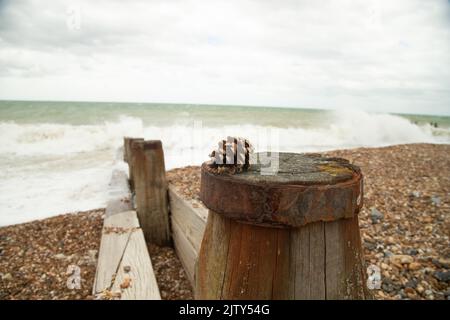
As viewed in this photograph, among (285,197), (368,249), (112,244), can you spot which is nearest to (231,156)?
(285,197)

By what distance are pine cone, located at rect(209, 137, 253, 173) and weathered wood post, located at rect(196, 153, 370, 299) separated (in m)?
0.05

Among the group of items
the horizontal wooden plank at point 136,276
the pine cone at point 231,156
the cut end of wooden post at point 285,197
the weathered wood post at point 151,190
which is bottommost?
the horizontal wooden plank at point 136,276

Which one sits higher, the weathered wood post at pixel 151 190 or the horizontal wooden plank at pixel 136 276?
the weathered wood post at pixel 151 190

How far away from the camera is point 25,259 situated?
398 centimetres

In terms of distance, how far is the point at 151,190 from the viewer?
3.86 m

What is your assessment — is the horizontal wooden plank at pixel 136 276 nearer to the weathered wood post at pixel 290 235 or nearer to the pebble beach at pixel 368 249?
the pebble beach at pixel 368 249

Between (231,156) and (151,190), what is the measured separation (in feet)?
9.79

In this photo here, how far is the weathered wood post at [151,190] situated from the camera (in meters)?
3.80

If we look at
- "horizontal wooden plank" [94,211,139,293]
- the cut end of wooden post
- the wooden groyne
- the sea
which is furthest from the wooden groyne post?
the cut end of wooden post

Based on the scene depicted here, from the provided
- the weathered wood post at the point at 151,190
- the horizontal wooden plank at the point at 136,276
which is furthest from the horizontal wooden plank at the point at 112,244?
the weathered wood post at the point at 151,190

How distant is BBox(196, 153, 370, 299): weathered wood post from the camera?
926mm

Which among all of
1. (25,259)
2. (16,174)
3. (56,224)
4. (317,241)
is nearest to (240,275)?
(317,241)

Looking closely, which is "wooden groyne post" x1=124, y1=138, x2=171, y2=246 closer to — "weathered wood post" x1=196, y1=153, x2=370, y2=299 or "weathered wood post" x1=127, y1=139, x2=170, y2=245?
"weathered wood post" x1=127, y1=139, x2=170, y2=245
